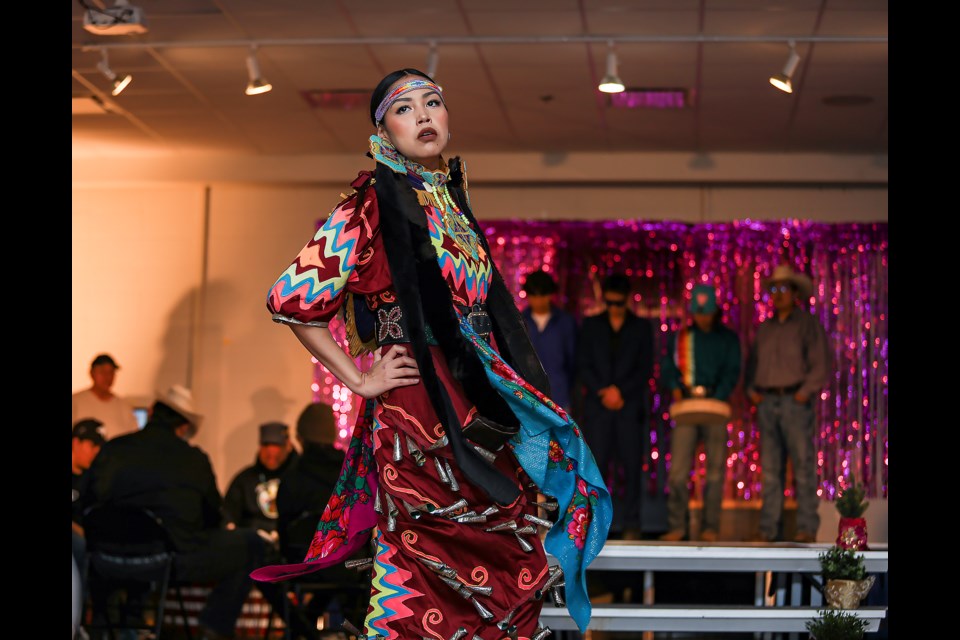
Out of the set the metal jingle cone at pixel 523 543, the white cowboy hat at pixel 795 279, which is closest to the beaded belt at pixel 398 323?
the metal jingle cone at pixel 523 543

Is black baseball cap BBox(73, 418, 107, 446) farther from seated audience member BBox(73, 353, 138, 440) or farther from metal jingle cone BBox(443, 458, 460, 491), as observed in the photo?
metal jingle cone BBox(443, 458, 460, 491)

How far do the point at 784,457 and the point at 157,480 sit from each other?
4074 mm

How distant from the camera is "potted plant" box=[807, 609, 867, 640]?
407 centimetres

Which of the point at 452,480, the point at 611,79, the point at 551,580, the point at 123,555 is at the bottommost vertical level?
the point at 123,555

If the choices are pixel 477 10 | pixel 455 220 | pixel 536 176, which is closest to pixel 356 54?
pixel 477 10

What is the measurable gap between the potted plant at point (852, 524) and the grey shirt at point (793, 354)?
3.26 m

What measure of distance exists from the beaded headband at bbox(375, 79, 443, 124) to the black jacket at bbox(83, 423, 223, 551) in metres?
3.60

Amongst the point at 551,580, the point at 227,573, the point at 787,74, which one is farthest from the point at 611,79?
the point at 551,580

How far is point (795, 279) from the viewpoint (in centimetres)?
845

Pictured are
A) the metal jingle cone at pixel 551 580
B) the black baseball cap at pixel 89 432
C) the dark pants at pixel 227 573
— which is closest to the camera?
the metal jingle cone at pixel 551 580

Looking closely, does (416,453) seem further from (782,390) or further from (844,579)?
(782,390)

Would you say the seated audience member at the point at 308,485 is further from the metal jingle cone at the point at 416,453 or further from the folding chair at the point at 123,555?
the metal jingle cone at the point at 416,453

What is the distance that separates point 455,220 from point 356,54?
481 centimetres

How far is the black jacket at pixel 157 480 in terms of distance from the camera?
19.6 feet
